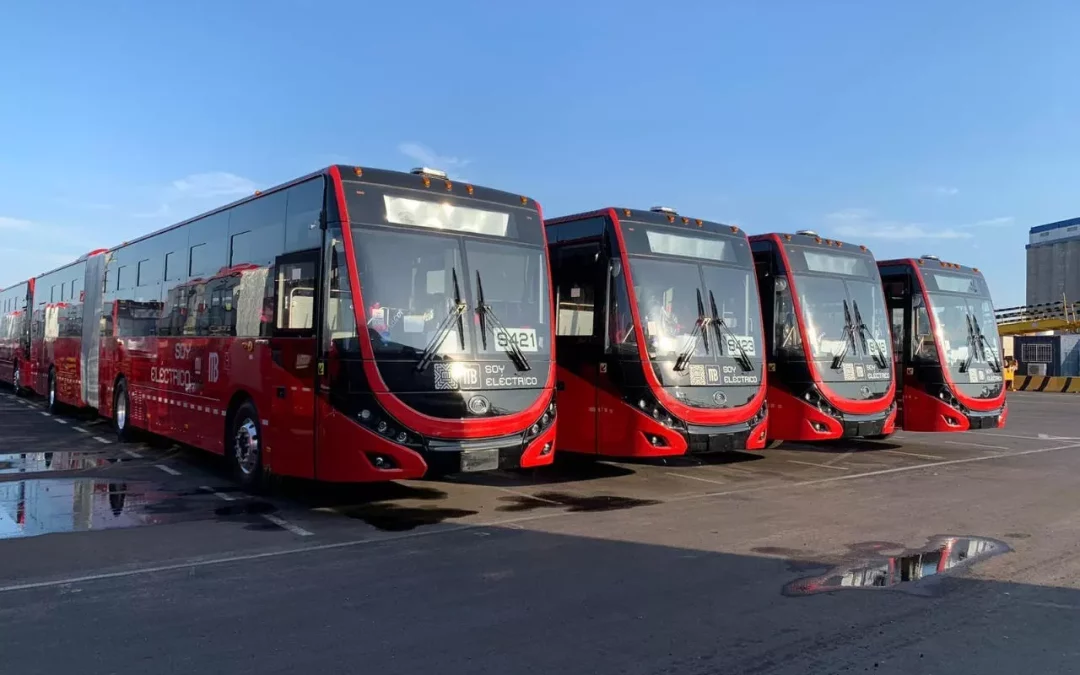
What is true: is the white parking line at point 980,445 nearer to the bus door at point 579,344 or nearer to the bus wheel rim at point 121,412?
the bus door at point 579,344

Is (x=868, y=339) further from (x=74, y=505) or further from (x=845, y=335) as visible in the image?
(x=74, y=505)

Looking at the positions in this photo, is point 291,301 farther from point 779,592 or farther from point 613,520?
point 779,592

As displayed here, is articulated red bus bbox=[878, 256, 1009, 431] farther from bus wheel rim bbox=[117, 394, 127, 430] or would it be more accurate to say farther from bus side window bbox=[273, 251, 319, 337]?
bus wheel rim bbox=[117, 394, 127, 430]

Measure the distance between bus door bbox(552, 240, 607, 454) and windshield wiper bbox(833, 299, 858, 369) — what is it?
407cm

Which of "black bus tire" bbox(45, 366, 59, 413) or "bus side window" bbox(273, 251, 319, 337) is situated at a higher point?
"bus side window" bbox(273, 251, 319, 337)

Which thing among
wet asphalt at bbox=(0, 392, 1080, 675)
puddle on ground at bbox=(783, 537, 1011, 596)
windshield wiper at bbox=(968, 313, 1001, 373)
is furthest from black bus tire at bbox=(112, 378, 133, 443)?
windshield wiper at bbox=(968, 313, 1001, 373)

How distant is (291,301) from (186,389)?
3.70 metres

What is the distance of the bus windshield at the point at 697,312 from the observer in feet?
34.5

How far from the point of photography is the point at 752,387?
11.1 m

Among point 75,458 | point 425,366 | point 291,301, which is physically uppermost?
point 291,301

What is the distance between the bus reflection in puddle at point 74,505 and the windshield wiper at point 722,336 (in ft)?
22.3

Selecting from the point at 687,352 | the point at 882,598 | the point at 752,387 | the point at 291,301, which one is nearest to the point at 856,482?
the point at 752,387

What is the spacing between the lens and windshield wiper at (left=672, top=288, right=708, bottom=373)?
10500 mm

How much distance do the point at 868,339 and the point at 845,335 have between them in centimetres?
→ 53
